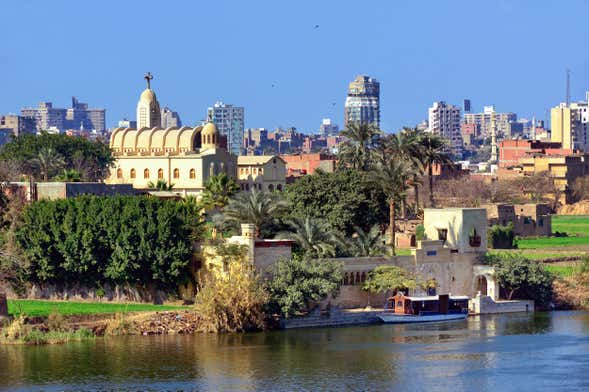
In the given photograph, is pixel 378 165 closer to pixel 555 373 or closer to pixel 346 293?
pixel 346 293

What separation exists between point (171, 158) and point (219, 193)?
1000 inches

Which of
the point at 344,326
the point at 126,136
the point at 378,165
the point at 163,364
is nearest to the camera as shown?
the point at 163,364

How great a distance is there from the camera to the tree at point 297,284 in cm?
6297

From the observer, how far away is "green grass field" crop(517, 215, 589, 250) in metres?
96.9

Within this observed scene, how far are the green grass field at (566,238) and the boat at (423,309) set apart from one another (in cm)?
2716

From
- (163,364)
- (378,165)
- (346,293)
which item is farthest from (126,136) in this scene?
(163,364)

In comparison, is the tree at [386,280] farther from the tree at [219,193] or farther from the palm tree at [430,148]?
the palm tree at [430,148]

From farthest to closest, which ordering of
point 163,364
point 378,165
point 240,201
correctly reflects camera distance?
point 378,165 → point 240,201 → point 163,364

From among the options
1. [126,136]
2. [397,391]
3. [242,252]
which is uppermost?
[126,136]

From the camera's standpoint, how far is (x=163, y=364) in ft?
177

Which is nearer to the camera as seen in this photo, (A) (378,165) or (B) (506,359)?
(B) (506,359)

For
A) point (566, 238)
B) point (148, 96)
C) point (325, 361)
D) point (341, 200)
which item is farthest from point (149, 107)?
point (325, 361)

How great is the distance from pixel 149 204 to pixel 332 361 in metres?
15.6

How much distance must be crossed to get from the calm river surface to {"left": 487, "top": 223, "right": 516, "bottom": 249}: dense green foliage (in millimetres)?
29843
